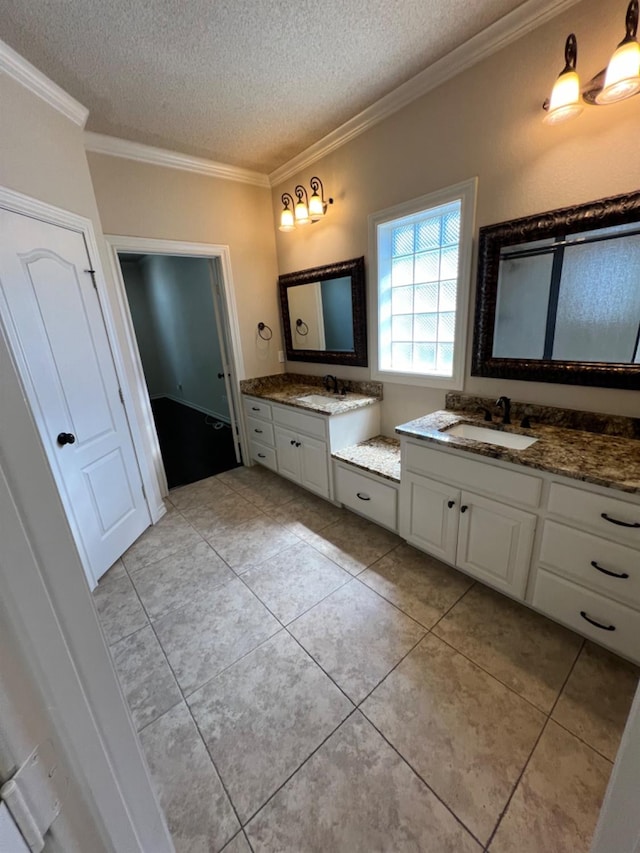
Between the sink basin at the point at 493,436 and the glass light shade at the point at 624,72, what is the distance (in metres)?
1.42

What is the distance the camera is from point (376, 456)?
8.26ft

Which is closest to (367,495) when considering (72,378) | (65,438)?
(65,438)

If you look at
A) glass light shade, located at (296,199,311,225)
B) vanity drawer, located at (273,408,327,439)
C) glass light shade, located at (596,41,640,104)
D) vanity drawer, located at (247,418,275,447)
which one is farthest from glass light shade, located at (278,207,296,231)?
glass light shade, located at (596,41,640,104)

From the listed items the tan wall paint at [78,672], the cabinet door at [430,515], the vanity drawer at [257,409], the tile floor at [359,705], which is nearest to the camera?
the tan wall paint at [78,672]

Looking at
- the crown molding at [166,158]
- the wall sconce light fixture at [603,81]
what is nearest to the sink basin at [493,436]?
the wall sconce light fixture at [603,81]

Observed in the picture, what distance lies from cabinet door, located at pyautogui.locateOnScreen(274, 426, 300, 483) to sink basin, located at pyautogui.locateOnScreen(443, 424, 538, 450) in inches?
51.2

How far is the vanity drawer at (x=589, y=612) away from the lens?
1386 mm

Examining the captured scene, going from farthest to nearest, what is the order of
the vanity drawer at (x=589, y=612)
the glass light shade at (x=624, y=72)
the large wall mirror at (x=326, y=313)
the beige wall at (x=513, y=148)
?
A: the large wall mirror at (x=326, y=313)
the beige wall at (x=513, y=148)
the vanity drawer at (x=589, y=612)
the glass light shade at (x=624, y=72)

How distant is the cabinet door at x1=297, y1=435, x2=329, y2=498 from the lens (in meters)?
2.70

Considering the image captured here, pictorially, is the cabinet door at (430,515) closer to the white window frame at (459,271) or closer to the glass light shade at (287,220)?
the white window frame at (459,271)

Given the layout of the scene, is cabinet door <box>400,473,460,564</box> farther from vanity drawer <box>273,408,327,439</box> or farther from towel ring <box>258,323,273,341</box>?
towel ring <box>258,323,273,341</box>

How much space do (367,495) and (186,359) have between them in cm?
449

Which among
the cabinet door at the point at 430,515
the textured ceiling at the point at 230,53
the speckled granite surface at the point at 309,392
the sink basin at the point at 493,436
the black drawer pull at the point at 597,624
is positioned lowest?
the black drawer pull at the point at 597,624

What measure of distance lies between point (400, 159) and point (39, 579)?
2767 millimetres
